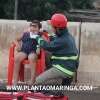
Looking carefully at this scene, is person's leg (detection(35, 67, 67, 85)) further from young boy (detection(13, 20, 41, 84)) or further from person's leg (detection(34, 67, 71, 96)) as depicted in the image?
young boy (detection(13, 20, 41, 84))

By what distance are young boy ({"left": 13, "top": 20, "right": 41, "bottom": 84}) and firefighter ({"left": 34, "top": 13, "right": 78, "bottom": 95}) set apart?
135 centimetres

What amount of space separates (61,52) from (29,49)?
1687 millimetres

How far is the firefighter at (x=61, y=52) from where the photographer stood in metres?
9.17

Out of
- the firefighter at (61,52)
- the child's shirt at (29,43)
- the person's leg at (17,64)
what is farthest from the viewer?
the child's shirt at (29,43)

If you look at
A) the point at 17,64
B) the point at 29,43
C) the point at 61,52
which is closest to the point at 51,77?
the point at 61,52

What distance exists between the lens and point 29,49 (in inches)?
426

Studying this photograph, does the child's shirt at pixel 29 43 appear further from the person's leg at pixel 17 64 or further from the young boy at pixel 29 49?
the person's leg at pixel 17 64

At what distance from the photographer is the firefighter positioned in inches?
361

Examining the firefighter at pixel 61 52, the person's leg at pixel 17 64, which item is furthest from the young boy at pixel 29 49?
the firefighter at pixel 61 52

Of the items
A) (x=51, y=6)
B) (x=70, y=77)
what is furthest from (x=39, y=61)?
(x=51, y=6)

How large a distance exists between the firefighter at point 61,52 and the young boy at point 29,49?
1.35 metres

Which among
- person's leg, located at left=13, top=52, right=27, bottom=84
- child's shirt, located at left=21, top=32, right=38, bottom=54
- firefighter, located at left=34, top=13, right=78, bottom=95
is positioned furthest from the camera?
child's shirt, located at left=21, top=32, right=38, bottom=54

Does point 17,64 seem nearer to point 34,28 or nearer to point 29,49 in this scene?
point 29,49

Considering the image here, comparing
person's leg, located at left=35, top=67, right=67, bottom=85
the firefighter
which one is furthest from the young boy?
the firefighter
